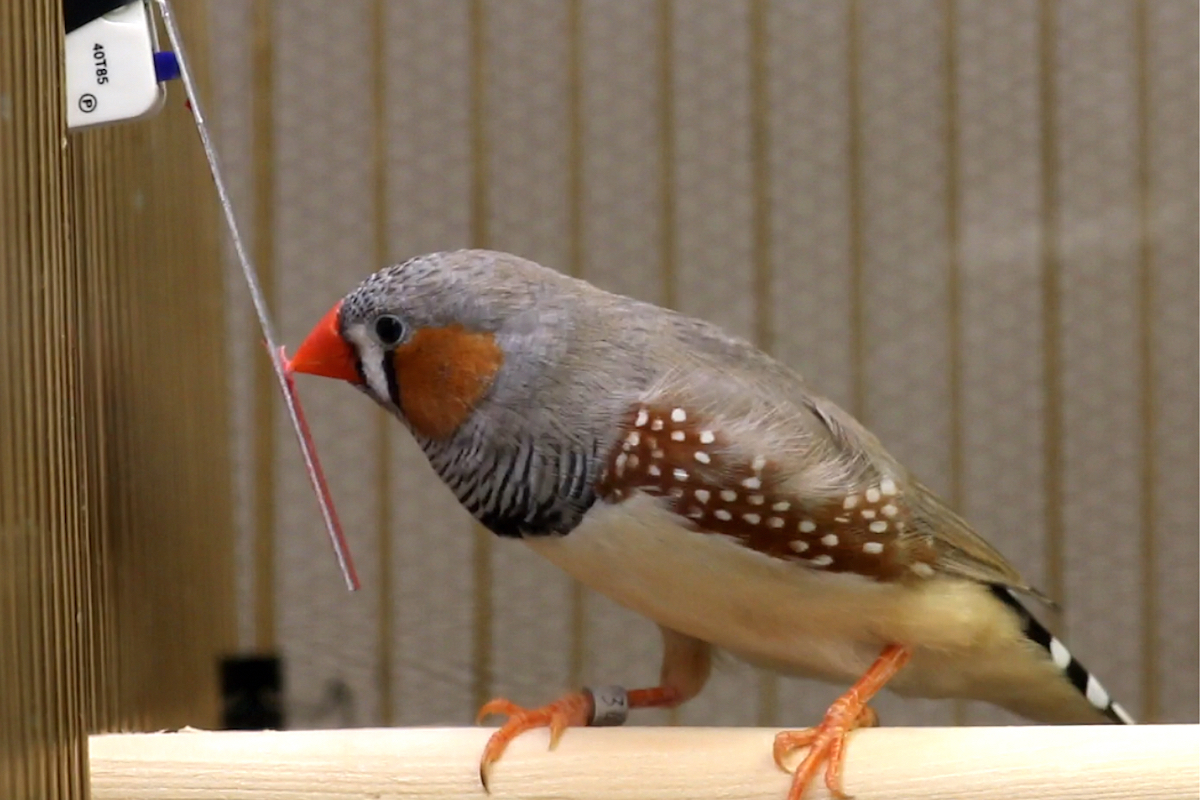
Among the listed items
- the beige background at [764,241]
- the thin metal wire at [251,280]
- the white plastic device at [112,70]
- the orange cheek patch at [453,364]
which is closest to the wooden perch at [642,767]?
the thin metal wire at [251,280]

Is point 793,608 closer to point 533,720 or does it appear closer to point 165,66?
point 533,720

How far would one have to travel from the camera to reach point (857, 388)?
4.34 ft

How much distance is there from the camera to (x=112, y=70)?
0.80 m

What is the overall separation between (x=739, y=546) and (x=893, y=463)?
0.54 feet

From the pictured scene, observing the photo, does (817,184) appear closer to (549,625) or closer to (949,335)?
(949,335)

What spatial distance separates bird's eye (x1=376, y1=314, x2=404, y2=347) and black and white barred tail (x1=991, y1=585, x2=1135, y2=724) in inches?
19.0

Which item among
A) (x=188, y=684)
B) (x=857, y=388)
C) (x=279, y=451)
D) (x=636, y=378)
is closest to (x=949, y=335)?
(x=857, y=388)

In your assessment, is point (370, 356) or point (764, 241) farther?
point (764, 241)

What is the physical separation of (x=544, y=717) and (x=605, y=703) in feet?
0.22

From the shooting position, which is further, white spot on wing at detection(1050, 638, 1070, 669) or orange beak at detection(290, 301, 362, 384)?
white spot on wing at detection(1050, 638, 1070, 669)

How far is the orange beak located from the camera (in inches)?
34.1

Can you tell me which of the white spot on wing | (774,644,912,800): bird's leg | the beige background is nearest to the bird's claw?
(774,644,912,800): bird's leg

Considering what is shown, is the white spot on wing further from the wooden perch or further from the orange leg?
the orange leg

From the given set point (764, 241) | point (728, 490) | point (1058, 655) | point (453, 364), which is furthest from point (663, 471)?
point (764, 241)
